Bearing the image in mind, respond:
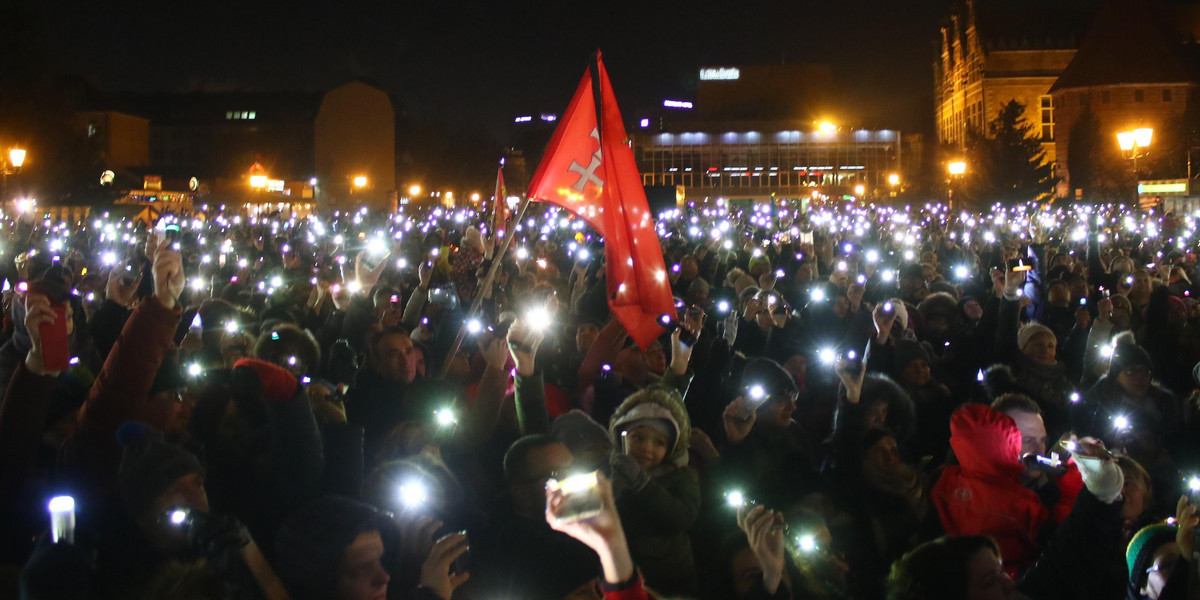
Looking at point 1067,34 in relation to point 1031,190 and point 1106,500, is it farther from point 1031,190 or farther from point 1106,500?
point 1106,500

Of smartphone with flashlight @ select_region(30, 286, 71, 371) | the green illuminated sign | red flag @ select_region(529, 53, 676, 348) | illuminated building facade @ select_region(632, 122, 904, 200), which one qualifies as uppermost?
illuminated building facade @ select_region(632, 122, 904, 200)

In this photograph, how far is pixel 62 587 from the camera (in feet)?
9.02

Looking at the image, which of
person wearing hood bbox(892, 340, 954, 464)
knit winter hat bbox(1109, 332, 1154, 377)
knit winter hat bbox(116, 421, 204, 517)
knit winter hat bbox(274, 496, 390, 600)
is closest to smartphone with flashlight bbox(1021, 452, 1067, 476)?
person wearing hood bbox(892, 340, 954, 464)

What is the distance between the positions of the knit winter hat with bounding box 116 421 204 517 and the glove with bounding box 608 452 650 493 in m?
1.38

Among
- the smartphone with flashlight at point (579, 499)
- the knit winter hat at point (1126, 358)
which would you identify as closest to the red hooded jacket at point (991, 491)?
the knit winter hat at point (1126, 358)

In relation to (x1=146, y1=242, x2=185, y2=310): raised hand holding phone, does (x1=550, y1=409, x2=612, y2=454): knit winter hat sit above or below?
below

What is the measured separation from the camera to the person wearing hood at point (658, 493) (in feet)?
12.9

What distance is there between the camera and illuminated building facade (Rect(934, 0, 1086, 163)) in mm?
86188

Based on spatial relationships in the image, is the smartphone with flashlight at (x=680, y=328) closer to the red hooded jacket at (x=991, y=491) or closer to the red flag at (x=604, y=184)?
the red flag at (x=604, y=184)

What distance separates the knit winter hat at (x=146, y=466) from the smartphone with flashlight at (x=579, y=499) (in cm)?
135

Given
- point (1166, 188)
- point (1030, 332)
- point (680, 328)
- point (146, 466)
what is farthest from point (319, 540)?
point (1166, 188)

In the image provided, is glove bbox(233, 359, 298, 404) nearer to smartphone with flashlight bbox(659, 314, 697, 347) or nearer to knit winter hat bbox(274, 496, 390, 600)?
knit winter hat bbox(274, 496, 390, 600)

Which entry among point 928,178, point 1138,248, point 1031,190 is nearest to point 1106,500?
point 1138,248

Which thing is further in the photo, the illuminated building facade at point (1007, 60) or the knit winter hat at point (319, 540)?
the illuminated building facade at point (1007, 60)
